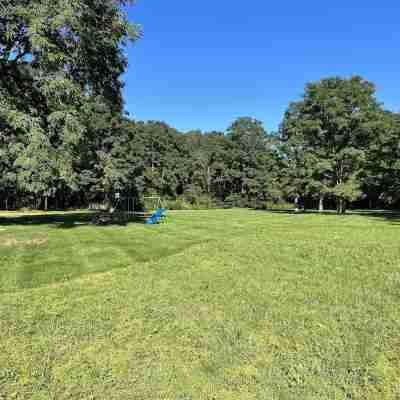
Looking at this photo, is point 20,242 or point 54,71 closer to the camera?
point 20,242

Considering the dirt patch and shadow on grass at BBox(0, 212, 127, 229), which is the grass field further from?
shadow on grass at BBox(0, 212, 127, 229)

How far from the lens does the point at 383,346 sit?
4137 millimetres

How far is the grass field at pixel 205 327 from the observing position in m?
3.51

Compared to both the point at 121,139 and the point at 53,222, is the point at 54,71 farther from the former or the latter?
the point at 121,139

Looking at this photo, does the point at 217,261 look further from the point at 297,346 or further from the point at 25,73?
the point at 25,73

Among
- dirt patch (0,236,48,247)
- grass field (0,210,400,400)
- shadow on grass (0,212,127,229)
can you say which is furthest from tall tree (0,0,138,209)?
grass field (0,210,400,400)

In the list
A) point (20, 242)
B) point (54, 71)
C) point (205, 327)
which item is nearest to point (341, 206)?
point (54, 71)

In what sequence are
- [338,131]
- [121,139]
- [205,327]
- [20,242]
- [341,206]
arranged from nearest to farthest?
[205,327]
[20,242]
[338,131]
[341,206]
[121,139]

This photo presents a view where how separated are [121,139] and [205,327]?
1430 inches

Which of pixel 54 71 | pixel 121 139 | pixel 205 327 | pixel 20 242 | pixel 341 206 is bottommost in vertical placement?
pixel 205 327

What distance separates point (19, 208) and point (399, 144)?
1763 inches

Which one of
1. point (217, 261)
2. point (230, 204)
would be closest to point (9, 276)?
point (217, 261)

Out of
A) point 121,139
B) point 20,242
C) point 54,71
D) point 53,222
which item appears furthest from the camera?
point 121,139

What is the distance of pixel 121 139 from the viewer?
39000mm
